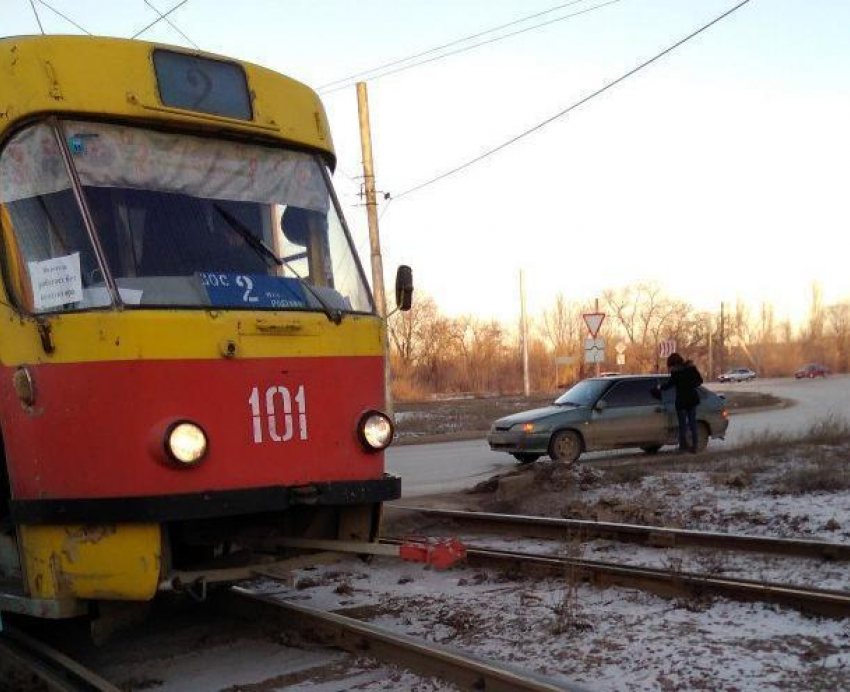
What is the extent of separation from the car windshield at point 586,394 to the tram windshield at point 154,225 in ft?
37.9

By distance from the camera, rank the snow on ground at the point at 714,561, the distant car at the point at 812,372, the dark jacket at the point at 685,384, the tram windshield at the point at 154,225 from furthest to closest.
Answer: the distant car at the point at 812,372
the dark jacket at the point at 685,384
the snow on ground at the point at 714,561
the tram windshield at the point at 154,225

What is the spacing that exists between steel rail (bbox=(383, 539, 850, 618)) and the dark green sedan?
8.48 m

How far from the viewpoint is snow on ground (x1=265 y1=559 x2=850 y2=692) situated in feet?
15.3

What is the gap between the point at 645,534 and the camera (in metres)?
8.17

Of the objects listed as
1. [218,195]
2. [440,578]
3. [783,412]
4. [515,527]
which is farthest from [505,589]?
[783,412]

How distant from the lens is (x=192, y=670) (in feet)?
17.3

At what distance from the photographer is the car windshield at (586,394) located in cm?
1645

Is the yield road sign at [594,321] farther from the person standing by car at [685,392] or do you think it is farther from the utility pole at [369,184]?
the person standing by car at [685,392]

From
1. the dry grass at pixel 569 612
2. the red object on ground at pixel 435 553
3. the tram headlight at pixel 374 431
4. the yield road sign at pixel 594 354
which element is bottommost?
the dry grass at pixel 569 612

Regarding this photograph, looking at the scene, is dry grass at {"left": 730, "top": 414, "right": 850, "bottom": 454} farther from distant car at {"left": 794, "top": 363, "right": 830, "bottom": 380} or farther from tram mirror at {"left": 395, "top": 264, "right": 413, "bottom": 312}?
distant car at {"left": 794, "top": 363, "right": 830, "bottom": 380}

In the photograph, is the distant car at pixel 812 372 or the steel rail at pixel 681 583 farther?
the distant car at pixel 812 372

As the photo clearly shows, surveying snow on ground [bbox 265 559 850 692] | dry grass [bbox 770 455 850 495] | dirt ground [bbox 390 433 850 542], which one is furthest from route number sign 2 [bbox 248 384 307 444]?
dry grass [bbox 770 455 850 495]

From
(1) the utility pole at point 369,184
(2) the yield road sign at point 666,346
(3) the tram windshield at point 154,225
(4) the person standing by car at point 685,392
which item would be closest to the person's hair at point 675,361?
(4) the person standing by car at point 685,392

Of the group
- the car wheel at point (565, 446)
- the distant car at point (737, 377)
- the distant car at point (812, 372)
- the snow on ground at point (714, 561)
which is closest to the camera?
the snow on ground at point (714, 561)
